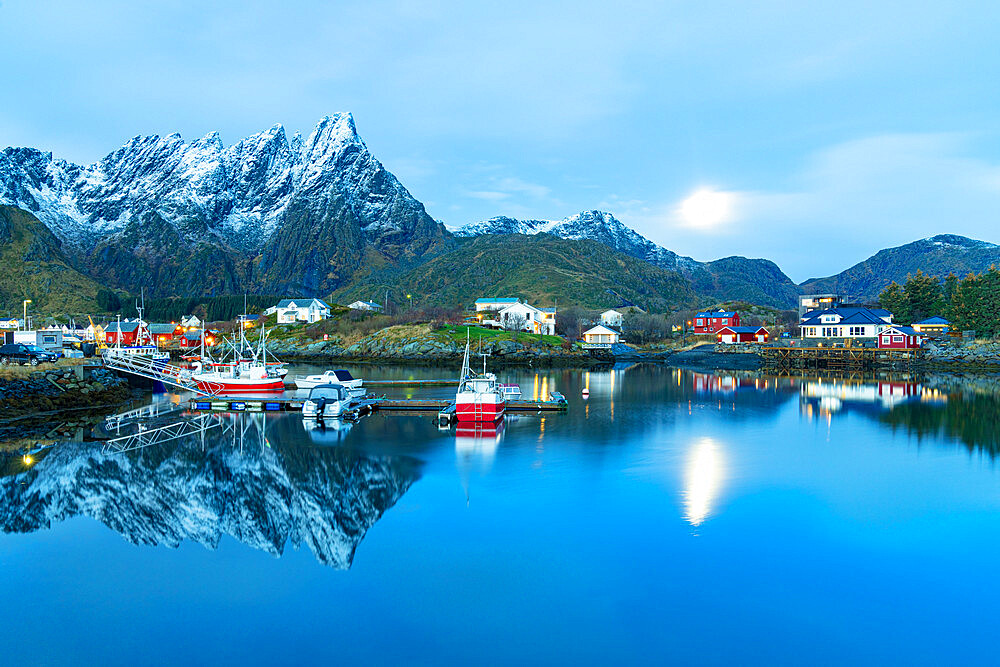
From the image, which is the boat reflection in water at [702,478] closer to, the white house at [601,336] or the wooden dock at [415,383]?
the wooden dock at [415,383]

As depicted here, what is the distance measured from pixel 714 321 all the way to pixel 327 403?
12028cm

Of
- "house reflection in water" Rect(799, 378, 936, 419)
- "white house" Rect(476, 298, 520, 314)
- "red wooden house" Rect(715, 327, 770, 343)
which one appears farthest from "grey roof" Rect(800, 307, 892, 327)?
"white house" Rect(476, 298, 520, 314)

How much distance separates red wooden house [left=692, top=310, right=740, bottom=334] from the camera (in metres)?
148

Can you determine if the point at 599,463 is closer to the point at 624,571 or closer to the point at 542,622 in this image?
the point at 624,571

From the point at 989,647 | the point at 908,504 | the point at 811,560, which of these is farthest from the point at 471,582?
the point at 908,504

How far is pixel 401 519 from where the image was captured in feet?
84.7

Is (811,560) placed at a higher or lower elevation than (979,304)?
lower

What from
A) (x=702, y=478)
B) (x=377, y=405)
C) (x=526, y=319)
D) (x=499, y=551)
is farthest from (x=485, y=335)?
(x=499, y=551)

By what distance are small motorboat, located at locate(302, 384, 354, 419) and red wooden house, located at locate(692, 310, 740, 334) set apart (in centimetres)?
11607

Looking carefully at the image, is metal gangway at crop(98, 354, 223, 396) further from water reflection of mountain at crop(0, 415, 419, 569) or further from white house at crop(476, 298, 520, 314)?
white house at crop(476, 298, 520, 314)

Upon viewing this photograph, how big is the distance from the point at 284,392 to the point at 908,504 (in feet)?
169

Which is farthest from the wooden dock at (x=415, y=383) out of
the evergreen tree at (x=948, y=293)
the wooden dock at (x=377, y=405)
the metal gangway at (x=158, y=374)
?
the evergreen tree at (x=948, y=293)

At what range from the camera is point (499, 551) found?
22.4 metres

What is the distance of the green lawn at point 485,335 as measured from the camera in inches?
4776
